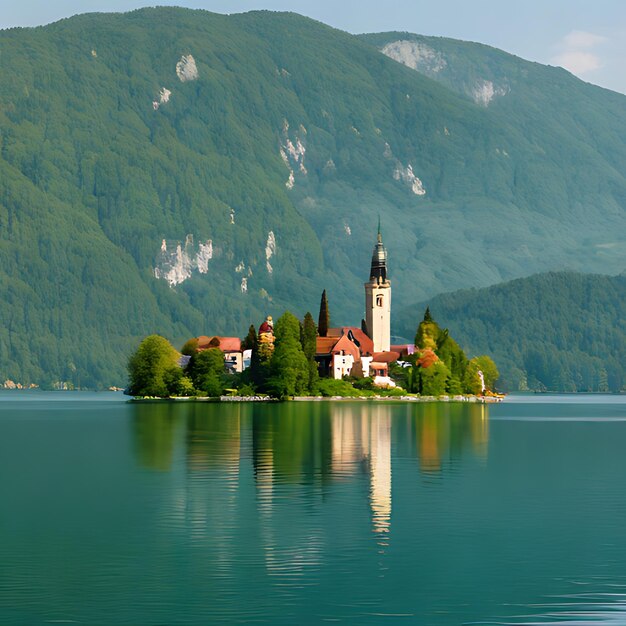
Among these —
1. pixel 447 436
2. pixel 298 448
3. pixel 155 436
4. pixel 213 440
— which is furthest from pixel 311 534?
pixel 447 436

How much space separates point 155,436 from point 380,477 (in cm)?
4613

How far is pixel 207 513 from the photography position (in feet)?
220

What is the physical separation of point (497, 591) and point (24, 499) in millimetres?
31659

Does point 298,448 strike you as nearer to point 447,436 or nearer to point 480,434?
point 447,436

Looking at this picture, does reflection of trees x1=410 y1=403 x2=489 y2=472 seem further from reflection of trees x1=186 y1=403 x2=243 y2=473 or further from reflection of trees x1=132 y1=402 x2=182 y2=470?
reflection of trees x1=132 y1=402 x2=182 y2=470

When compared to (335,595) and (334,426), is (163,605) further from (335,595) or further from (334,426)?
(334,426)

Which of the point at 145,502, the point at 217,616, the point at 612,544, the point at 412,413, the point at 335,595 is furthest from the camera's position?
the point at 412,413

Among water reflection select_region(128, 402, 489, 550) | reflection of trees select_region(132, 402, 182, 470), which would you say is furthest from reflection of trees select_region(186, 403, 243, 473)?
reflection of trees select_region(132, 402, 182, 470)

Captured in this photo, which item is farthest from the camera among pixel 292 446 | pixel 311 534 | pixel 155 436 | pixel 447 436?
pixel 447 436

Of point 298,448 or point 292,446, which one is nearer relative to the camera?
point 298,448

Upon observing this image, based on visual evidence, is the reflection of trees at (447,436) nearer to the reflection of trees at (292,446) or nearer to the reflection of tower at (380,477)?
the reflection of tower at (380,477)

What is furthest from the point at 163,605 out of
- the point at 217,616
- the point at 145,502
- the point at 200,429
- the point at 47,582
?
the point at 200,429

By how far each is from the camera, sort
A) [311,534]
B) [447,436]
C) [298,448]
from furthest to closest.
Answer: [447,436]
[298,448]
[311,534]

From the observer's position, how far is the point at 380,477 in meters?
85.4
